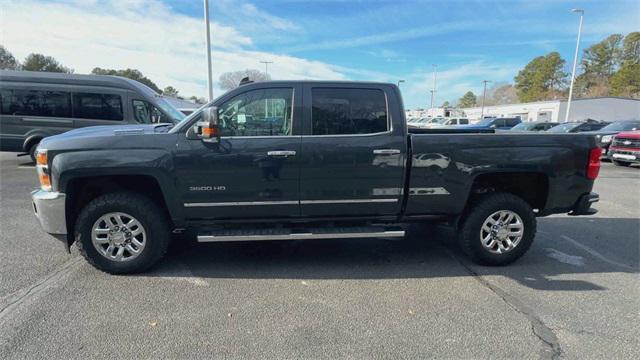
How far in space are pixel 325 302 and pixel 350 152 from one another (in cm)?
150

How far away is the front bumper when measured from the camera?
3.69 metres

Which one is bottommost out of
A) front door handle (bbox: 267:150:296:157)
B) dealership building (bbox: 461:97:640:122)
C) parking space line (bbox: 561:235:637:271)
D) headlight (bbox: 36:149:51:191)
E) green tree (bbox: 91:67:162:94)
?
parking space line (bbox: 561:235:637:271)

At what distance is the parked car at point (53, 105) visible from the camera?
954cm

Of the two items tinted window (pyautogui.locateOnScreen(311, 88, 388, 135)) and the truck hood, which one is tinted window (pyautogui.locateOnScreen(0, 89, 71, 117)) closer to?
the truck hood

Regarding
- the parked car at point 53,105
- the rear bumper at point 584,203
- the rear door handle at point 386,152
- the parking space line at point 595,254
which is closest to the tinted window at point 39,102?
the parked car at point 53,105

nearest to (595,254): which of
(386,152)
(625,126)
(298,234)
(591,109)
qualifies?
(386,152)

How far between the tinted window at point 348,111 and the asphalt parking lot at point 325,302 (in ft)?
4.99

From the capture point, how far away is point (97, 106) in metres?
9.67

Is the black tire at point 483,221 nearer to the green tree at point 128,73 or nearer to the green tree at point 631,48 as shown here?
the green tree at point 128,73

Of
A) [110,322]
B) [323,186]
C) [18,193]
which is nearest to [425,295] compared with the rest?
[323,186]

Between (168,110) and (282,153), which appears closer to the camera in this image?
(282,153)

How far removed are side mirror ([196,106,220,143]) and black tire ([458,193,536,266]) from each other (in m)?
2.88

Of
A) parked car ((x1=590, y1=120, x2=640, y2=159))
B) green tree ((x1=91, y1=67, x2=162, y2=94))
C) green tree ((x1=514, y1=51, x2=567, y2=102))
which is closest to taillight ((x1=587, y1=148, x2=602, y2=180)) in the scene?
parked car ((x1=590, y1=120, x2=640, y2=159))

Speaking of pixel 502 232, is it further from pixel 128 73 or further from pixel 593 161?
pixel 128 73
